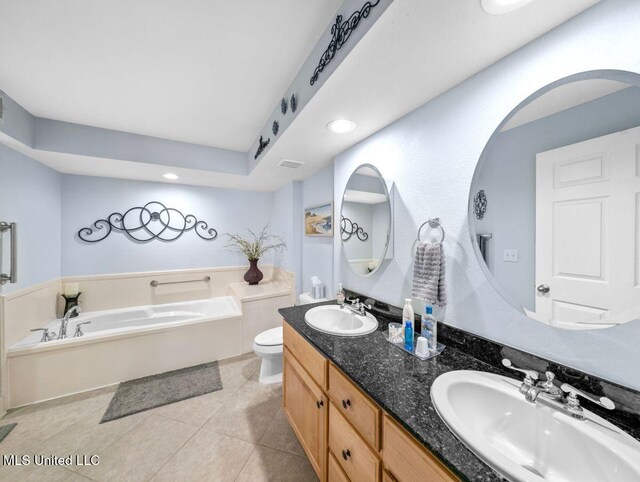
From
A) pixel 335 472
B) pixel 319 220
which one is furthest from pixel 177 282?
pixel 335 472

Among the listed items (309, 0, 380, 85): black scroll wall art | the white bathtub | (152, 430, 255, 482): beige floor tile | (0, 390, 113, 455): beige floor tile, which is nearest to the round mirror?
(309, 0, 380, 85): black scroll wall art

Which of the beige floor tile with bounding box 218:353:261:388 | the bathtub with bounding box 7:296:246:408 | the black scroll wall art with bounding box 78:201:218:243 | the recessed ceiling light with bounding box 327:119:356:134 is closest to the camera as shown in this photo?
the recessed ceiling light with bounding box 327:119:356:134

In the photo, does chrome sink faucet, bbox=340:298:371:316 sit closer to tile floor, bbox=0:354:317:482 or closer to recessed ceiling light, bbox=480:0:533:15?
tile floor, bbox=0:354:317:482

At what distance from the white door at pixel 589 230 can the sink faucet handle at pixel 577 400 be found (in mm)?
209

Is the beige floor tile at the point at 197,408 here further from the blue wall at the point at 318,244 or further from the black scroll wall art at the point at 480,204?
the black scroll wall art at the point at 480,204

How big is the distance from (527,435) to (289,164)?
2308 millimetres

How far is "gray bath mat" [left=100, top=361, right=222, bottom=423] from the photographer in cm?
185

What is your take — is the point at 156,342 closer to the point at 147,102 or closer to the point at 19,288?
the point at 19,288

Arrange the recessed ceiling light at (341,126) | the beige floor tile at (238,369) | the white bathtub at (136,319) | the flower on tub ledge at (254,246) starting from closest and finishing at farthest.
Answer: the recessed ceiling light at (341,126) → the white bathtub at (136,319) → the beige floor tile at (238,369) → the flower on tub ledge at (254,246)

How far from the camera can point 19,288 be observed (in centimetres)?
197

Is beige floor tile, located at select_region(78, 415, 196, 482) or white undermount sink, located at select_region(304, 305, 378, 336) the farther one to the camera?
white undermount sink, located at select_region(304, 305, 378, 336)

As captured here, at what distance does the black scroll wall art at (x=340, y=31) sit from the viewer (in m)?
0.86

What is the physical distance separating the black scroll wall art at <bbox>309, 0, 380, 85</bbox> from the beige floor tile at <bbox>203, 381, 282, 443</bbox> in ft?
7.51

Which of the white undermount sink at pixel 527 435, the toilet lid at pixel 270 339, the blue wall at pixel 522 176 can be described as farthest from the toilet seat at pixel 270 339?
the blue wall at pixel 522 176
